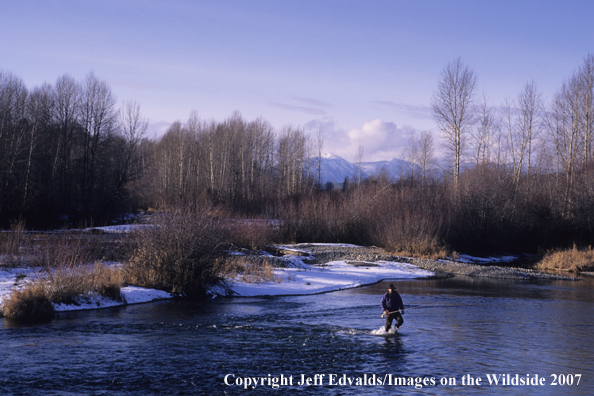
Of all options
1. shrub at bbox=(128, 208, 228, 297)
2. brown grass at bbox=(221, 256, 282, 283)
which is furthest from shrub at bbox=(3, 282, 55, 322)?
brown grass at bbox=(221, 256, 282, 283)

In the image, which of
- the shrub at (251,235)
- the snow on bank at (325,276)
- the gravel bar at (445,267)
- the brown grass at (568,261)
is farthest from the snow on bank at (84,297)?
the brown grass at (568,261)

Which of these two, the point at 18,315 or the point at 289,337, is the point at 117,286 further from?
the point at 289,337

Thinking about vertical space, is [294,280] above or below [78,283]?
below

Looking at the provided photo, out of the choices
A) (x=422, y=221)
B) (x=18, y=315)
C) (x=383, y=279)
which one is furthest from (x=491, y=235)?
(x=18, y=315)

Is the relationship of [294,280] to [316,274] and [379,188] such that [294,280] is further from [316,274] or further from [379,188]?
[379,188]

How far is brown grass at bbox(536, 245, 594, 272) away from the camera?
113 ft

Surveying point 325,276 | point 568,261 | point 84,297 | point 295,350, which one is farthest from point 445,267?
point 84,297

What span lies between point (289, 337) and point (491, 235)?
3434 centimetres

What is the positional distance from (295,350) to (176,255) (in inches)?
363

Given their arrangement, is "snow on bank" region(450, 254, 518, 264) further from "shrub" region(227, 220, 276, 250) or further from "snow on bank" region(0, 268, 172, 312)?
"snow on bank" region(0, 268, 172, 312)

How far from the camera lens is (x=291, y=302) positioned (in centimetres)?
1933

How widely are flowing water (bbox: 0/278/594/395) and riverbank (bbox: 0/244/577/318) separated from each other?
1.28 meters

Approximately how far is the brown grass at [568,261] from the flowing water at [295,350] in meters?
17.8

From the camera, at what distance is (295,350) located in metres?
11.9
